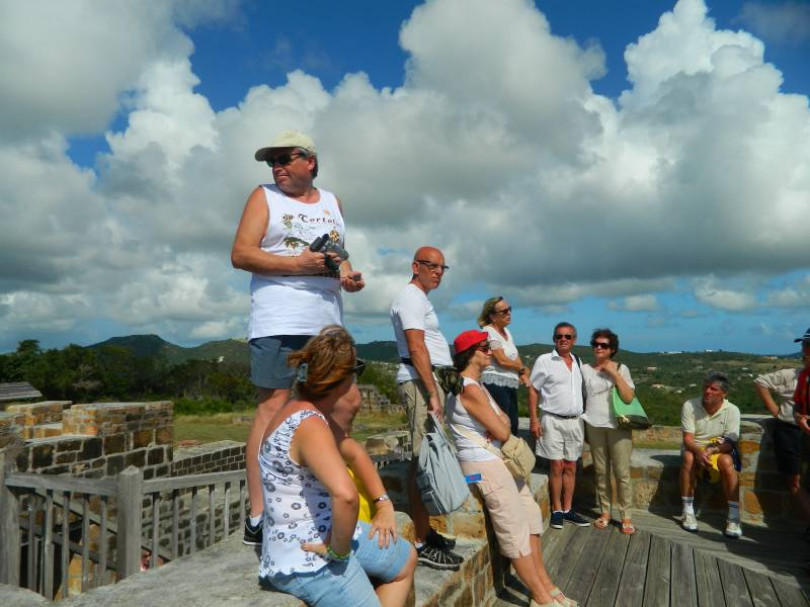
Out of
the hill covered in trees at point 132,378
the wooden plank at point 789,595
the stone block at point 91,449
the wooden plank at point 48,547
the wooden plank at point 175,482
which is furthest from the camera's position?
the hill covered in trees at point 132,378

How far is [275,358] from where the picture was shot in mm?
2436

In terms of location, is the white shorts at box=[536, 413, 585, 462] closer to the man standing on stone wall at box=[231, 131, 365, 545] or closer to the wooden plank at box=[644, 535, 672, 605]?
the wooden plank at box=[644, 535, 672, 605]

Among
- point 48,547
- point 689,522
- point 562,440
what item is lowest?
point 689,522

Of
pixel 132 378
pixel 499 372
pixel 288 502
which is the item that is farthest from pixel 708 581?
pixel 132 378

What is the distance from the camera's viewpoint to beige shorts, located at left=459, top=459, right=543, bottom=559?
323 centimetres

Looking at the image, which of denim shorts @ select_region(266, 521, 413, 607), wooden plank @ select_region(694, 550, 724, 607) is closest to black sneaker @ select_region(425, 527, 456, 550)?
denim shorts @ select_region(266, 521, 413, 607)

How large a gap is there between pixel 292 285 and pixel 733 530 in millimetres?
4337

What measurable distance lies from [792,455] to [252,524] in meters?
4.61

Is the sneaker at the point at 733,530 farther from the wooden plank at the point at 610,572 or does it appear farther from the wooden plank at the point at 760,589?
the wooden plank at the point at 610,572

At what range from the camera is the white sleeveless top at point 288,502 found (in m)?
1.97

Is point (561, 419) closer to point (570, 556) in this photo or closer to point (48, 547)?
point (570, 556)

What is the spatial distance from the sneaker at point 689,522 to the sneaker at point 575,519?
0.82 metres

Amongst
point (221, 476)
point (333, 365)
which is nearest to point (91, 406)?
point (221, 476)

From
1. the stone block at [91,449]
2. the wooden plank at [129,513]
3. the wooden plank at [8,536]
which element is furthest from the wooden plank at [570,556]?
the stone block at [91,449]
